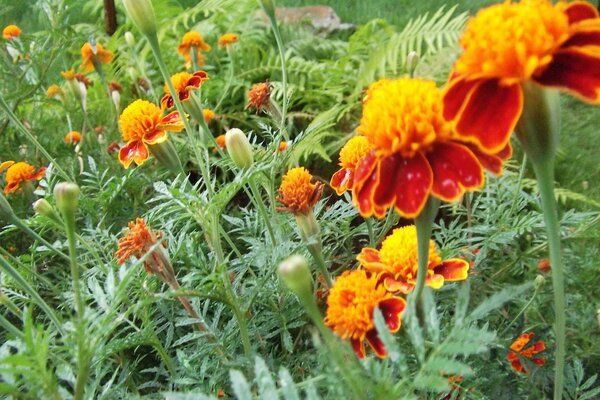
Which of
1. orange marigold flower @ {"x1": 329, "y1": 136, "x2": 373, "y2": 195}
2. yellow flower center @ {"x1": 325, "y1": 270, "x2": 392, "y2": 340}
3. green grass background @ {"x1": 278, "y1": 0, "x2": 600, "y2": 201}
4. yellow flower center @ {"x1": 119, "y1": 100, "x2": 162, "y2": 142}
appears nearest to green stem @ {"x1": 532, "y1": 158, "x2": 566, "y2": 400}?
yellow flower center @ {"x1": 325, "y1": 270, "x2": 392, "y2": 340}

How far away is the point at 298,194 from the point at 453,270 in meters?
0.18

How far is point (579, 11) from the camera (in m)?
0.39

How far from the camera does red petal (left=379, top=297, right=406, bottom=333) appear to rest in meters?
0.47

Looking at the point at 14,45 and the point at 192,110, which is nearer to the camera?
the point at 192,110

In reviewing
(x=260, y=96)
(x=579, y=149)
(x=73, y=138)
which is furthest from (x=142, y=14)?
(x=579, y=149)

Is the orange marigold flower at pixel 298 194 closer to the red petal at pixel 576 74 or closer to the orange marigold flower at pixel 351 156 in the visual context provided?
the orange marigold flower at pixel 351 156

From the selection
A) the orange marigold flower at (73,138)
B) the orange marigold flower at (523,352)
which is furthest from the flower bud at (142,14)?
the orange marigold flower at (73,138)

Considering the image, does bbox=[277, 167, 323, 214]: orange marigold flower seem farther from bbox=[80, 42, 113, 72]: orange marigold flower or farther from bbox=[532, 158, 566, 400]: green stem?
bbox=[80, 42, 113, 72]: orange marigold flower

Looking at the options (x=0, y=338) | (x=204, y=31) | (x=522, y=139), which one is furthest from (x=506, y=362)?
(x=204, y=31)

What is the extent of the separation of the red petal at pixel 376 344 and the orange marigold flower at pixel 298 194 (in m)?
0.20

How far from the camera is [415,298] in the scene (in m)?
0.46

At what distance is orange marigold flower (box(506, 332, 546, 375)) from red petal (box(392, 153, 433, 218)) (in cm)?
32

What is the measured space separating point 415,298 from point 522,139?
15cm

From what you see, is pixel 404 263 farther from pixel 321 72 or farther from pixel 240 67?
pixel 240 67
